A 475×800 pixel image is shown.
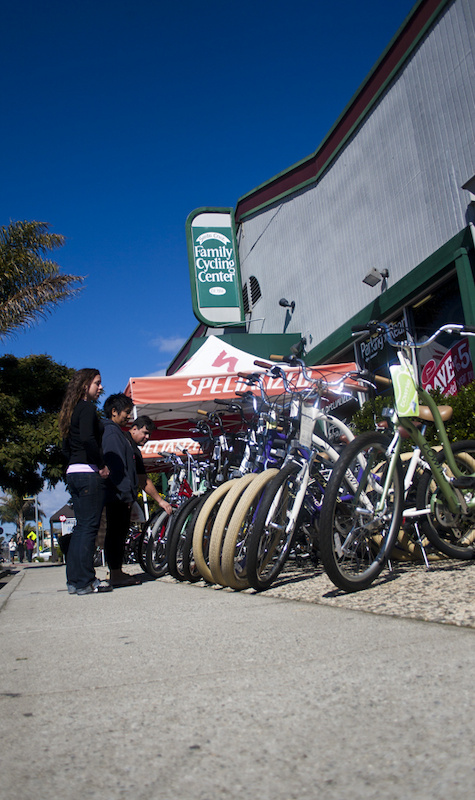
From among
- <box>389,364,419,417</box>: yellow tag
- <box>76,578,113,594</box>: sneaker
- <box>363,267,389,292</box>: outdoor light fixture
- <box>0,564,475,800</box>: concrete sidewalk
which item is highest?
<box>363,267,389,292</box>: outdoor light fixture

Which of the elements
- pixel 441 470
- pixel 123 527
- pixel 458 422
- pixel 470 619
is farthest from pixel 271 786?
pixel 458 422

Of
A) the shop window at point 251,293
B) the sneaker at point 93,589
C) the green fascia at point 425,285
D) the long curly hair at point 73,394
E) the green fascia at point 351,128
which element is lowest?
the sneaker at point 93,589

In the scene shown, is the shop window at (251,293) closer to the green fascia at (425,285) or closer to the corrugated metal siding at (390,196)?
the corrugated metal siding at (390,196)

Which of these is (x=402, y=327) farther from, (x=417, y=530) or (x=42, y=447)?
(x=42, y=447)

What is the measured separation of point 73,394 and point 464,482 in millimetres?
2953

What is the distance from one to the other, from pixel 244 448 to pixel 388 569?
5.69 ft

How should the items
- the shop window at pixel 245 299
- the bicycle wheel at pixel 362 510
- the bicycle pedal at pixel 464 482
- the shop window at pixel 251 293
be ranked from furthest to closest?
the shop window at pixel 245 299 → the shop window at pixel 251 293 → the bicycle pedal at pixel 464 482 → the bicycle wheel at pixel 362 510

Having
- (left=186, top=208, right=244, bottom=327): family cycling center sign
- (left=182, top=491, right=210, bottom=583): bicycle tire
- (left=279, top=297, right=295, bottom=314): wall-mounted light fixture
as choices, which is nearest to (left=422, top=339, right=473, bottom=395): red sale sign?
(left=182, top=491, right=210, bottom=583): bicycle tire

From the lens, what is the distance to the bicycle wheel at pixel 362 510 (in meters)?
2.83

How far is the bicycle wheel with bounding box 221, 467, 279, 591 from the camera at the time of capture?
350 centimetres

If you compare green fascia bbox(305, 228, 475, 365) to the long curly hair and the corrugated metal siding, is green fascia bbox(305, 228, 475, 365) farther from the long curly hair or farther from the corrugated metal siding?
the long curly hair

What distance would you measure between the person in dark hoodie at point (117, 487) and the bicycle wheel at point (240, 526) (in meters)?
1.69

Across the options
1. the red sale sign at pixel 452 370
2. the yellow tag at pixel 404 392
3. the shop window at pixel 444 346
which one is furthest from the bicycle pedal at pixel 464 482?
the shop window at pixel 444 346

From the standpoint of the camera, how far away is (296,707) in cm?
132
